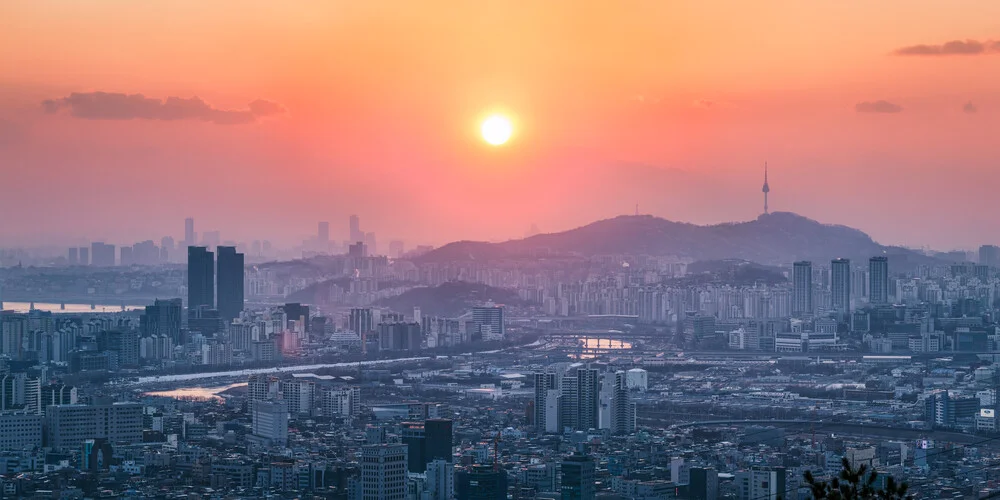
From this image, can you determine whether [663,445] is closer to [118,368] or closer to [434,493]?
[434,493]

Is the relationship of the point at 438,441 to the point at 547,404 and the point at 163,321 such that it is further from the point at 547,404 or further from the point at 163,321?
the point at 163,321

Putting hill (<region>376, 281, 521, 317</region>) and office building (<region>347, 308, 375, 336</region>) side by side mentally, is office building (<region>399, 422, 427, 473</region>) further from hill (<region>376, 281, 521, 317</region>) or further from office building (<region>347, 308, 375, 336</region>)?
hill (<region>376, 281, 521, 317</region>)

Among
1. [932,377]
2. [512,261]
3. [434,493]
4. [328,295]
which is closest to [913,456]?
[434,493]

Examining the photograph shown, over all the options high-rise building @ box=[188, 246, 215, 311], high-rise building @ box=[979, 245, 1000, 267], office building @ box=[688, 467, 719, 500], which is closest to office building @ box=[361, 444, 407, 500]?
office building @ box=[688, 467, 719, 500]

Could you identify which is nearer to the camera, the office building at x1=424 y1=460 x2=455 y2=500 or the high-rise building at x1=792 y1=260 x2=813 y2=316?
the office building at x1=424 y1=460 x2=455 y2=500

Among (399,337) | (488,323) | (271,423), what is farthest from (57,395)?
(488,323)
